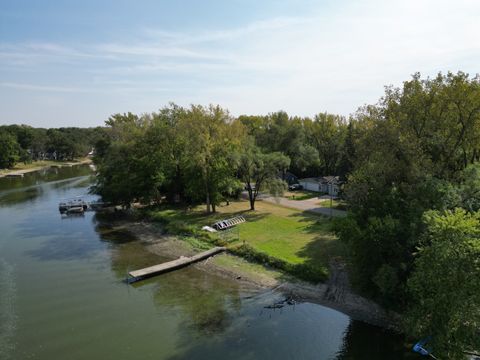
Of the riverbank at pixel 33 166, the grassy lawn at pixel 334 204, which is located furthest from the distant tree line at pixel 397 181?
the riverbank at pixel 33 166

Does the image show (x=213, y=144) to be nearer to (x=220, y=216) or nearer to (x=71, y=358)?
(x=220, y=216)

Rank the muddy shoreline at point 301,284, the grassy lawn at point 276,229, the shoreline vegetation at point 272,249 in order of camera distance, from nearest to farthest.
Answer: the muddy shoreline at point 301,284 → the shoreline vegetation at point 272,249 → the grassy lawn at point 276,229

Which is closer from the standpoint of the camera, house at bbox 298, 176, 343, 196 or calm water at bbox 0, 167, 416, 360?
calm water at bbox 0, 167, 416, 360

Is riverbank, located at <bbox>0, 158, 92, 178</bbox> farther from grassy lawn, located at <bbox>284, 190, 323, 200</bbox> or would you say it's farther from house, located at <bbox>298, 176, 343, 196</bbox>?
house, located at <bbox>298, 176, 343, 196</bbox>

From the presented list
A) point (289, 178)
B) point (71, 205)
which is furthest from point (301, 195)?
point (71, 205)

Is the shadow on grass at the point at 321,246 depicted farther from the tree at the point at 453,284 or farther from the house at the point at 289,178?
the house at the point at 289,178

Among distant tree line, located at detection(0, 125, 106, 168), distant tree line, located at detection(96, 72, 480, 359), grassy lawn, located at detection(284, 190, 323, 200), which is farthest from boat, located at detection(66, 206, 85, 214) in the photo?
distant tree line, located at detection(0, 125, 106, 168)

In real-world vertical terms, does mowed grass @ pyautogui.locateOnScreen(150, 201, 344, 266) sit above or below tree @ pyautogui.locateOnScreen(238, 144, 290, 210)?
below
